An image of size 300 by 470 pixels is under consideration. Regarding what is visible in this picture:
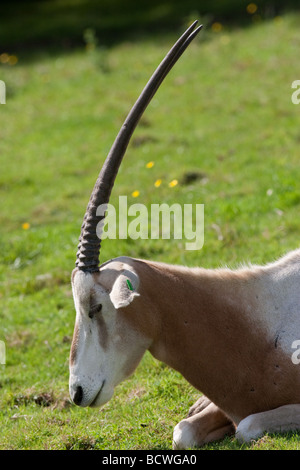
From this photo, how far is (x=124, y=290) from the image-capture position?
5.37m

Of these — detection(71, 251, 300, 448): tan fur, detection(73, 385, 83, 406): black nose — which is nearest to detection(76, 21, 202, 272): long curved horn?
detection(71, 251, 300, 448): tan fur

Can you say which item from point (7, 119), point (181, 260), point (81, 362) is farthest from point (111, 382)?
point (7, 119)

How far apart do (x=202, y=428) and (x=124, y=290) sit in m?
1.26

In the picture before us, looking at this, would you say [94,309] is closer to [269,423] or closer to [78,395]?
[78,395]

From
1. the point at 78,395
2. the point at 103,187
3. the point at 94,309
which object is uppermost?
the point at 103,187

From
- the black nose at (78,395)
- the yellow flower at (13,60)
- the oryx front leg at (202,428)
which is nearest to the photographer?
the black nose at (78,395)

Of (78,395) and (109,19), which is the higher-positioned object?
(109,19)

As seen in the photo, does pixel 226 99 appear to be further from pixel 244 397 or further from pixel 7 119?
pixel 244 397

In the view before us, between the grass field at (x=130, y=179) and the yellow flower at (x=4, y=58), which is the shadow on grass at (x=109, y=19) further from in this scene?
the grass field at (x=130, y=179)

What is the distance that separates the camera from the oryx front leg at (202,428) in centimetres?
585

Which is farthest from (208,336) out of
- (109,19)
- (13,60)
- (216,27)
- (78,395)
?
(109,19)

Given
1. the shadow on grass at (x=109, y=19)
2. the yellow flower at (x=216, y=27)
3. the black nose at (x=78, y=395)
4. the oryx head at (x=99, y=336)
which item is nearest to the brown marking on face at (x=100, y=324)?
the oryx head at (x=99, y=336)

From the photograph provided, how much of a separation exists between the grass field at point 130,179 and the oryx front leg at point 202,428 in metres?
0.20
